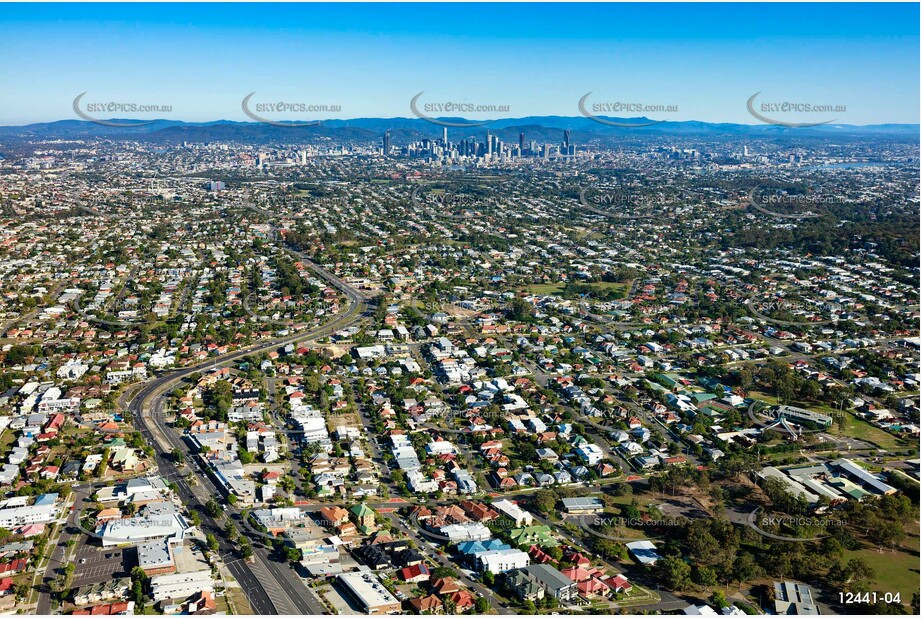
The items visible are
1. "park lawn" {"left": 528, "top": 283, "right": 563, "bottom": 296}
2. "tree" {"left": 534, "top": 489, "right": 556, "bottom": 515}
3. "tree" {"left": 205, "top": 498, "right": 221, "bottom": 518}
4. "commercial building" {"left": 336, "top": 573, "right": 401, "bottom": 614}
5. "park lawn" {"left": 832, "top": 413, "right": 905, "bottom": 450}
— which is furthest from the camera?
"park lawn" {"left": 528, "top": 283, "right": 563, "bottom": 296}

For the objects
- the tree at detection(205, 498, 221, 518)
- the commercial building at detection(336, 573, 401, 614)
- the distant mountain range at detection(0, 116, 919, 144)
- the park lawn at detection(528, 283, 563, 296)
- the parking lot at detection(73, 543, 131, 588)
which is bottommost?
the commercial building at detection(336, 573, 401, 614)

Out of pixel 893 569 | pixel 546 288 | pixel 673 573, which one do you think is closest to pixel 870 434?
pixel 893 569

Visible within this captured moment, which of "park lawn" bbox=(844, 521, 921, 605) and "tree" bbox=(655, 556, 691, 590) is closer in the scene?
"tree" bbox=(655, 556, 691, 590)

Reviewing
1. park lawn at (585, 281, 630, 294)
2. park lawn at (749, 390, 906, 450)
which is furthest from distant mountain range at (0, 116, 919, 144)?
park lawn at (749, 390, 906, 450)

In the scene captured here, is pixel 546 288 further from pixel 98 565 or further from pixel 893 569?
pixel 98 565

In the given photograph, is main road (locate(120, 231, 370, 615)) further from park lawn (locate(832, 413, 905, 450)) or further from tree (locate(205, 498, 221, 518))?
park lawn (locate(832, 413, 905, 450))

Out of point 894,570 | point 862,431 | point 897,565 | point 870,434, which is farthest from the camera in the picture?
point 862,431

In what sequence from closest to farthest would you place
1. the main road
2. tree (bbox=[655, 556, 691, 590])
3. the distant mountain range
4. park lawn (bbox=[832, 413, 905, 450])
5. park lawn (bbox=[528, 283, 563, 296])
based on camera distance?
1. the main road
2. tree (bbox=[655, 556, 691, 590])
3. park lawn (bbox=[832, 413, 905, 450])
4. park lawn (bbox=[528, 283, 563, 296])
5. the distant mountain range

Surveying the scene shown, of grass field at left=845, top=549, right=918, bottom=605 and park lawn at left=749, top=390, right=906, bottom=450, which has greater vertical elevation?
park lawn at left=749, top=390, right=906, bottom=450

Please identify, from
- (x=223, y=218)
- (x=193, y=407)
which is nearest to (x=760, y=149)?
(x=223, y=218)

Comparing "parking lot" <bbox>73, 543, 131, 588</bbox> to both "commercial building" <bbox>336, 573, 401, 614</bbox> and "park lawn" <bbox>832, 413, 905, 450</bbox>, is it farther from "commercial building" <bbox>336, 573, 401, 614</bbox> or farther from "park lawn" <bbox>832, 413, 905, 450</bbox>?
"park lawn" <bbox>832, 413, 905, 450</bbox>
